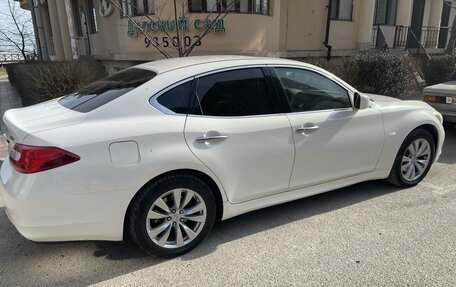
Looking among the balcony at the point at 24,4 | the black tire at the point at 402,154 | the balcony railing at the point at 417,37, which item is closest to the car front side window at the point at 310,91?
the black tire at the point at 402,154

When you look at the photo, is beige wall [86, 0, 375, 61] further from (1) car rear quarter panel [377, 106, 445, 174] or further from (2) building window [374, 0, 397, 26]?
(1) car rear quarter panel [377, 106, 445, 174]

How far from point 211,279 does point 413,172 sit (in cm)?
294

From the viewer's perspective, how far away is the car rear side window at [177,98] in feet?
10.0

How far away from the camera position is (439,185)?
4.62 meters

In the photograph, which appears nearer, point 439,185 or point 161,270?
point 161,270

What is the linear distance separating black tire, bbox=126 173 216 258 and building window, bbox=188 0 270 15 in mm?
7119

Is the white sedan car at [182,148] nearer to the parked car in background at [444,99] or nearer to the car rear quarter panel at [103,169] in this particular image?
the car rear quarter panel at [103,169]

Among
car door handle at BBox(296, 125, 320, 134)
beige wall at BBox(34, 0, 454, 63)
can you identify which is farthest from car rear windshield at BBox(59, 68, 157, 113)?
beige wall at BBox(34, 0, 454, 63)

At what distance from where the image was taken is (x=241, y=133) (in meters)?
3.20

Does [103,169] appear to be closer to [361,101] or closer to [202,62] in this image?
[202,62]


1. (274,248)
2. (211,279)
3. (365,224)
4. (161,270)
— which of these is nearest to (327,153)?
(365,224)

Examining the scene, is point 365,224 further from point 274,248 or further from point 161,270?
point 161,270

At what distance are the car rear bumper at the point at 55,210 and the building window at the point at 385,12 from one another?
1548 cm

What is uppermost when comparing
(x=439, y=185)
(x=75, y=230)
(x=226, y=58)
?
(x=226, y=58)
